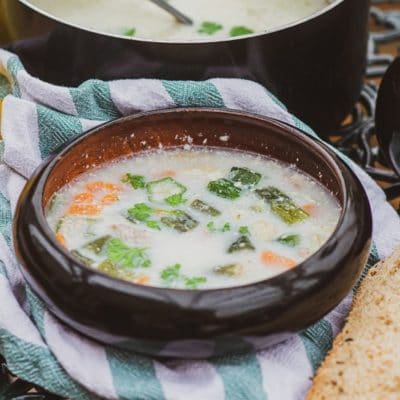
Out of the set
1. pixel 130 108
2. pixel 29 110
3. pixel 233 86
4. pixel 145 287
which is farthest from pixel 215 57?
pixel 145 287

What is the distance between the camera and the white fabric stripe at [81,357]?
1.30 meters

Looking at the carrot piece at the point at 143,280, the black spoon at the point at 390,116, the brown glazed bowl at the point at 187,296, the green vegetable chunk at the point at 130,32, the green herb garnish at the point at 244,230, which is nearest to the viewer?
the brown glazed bowl at the point at 187,296

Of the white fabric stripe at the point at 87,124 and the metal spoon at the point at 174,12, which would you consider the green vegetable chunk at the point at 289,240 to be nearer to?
the white fabric stripe at the point at 87,124

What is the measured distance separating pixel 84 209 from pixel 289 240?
0.35 meters

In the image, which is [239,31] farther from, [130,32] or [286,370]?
[286,370]

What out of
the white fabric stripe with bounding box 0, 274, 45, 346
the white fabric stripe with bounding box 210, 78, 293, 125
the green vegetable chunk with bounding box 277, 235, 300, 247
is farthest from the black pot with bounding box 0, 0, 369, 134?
the white fabric stripe with bounding box 0, 274, 45, 346

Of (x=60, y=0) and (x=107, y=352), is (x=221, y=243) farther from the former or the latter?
(x=60, y=0)

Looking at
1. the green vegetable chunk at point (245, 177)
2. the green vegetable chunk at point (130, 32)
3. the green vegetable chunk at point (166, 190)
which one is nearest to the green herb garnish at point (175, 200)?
the green vegetable chunk at point (166, 190)

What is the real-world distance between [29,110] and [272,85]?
0.49 metres

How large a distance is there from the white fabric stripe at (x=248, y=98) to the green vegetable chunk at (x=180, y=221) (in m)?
0.34

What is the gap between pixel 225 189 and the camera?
1.56 metres

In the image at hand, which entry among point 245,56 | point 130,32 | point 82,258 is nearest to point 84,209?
point 82,258

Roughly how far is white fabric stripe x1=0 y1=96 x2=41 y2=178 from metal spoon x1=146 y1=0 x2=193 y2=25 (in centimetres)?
49

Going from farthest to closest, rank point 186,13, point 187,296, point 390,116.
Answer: point 186,13, point 390,116, point 187,296
